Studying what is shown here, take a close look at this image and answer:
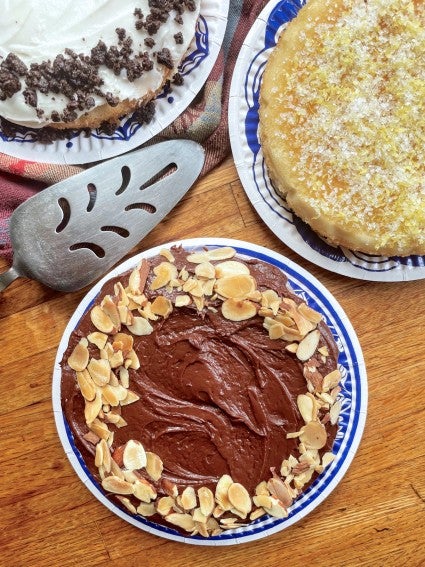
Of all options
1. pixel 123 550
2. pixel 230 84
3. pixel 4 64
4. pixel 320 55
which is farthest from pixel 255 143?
pixel 123 550

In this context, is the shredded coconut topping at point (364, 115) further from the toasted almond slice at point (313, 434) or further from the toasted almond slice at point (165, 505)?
the toasted almond slice at point (165, 505)

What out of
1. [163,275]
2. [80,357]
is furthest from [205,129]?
[80,357]

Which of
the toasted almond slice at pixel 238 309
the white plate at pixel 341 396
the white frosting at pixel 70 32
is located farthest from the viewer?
the white plate at pixel 341 396

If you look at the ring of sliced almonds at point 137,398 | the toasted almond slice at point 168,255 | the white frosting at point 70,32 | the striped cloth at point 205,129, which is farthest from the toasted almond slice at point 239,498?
the white frosting at point 70,32

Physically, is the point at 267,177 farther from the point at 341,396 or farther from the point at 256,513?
the point at 256,513

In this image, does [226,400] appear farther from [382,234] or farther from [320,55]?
[320,55]

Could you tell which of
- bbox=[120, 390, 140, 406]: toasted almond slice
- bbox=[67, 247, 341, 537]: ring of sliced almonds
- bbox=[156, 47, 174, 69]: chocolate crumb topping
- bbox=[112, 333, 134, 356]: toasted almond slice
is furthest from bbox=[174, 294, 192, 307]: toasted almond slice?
bbox=[156, 47, 174, 69]: chocolate crumb topping

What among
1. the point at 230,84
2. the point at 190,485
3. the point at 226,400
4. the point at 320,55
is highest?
the point at 320,55

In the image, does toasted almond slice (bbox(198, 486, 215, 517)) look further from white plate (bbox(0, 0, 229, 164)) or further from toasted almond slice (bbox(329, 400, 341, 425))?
white plate (bbox(0, 0, 229, 164))

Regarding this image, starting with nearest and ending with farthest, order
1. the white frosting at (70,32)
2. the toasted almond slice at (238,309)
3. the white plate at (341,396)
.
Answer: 1. the toasted almond slice at (238,309)
2. the white frosting at (70,32)
3. the white plate at (341,396)
